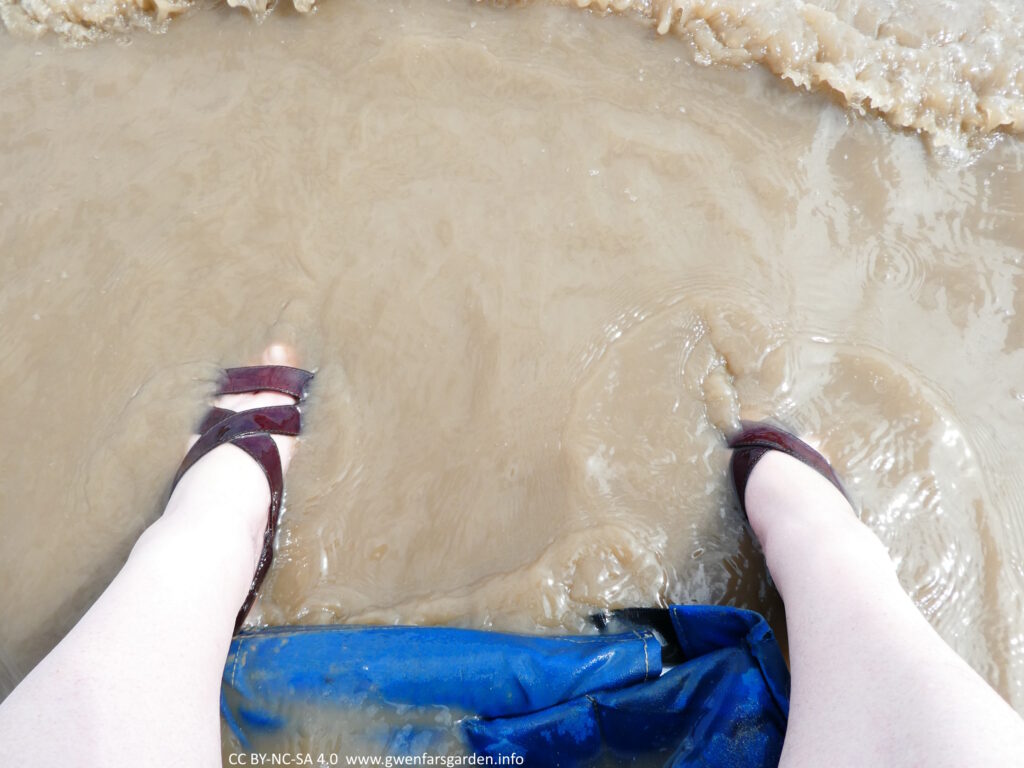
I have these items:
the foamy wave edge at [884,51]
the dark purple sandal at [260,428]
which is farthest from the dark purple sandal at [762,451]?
the dark purple sandal at [260,428]

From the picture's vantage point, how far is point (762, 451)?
179 centimetres

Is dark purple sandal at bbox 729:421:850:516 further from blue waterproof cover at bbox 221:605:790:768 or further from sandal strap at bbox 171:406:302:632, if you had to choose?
sandal strap at bbox 171:406:302:632

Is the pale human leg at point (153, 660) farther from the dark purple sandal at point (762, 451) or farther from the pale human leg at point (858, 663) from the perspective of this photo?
the dark purple sandal at point (762, 451)

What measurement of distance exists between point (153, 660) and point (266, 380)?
90cm

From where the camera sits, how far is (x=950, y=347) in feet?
6.32

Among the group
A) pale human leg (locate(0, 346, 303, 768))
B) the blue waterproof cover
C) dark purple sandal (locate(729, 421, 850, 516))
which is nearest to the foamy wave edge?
dark purple sandal (locate(729, 421, 850, 516))

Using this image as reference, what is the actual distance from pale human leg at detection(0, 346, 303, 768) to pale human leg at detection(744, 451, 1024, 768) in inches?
42.5

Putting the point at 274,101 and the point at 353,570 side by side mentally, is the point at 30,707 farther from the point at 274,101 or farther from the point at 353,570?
the point at 274,101

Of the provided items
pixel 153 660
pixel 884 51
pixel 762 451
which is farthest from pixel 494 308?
pixel 884 51

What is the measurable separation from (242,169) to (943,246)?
2.17 meters

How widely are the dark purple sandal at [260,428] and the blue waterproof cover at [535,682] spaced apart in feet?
0.67

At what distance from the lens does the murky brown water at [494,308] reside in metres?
1.77

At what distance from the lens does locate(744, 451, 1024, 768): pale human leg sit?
102cm

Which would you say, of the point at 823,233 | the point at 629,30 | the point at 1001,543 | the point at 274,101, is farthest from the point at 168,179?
the point at 1001,543
